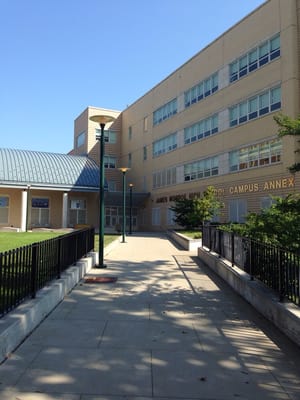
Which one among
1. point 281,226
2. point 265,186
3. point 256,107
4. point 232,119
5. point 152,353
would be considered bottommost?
point 152,353

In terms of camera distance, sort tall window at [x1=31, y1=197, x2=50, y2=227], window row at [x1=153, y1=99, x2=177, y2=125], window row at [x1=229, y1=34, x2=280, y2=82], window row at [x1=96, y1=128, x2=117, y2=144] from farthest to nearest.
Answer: window row at [x1=96, y1=128, x2=117, y2=144] < tall window at [x1=31, y1=197, x2=50, y2=227] < window row at [x1=153, y1=99, x2=177, y2=125] < window row at [x1=229, y1=34, x2=280, y2=82]

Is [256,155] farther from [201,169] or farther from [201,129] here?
[201,129]

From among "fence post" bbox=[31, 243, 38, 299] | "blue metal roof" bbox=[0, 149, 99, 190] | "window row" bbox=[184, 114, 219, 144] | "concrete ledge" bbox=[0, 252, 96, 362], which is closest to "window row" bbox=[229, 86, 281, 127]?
"window row" bbox=[184, 114, 219, 144]

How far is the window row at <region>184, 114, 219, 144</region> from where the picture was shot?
114 ft

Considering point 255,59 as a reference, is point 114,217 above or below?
below

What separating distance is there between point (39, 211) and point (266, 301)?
4212cm

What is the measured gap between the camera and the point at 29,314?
5.54 m

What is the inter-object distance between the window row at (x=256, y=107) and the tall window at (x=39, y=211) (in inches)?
959

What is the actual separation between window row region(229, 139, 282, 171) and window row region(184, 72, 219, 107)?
6978mm

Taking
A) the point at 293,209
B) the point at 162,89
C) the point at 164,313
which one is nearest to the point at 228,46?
the point at 162,89

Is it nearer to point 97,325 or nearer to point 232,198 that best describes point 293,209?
point 97,325

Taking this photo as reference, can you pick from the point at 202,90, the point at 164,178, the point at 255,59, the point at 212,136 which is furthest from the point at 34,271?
the point at 164,178

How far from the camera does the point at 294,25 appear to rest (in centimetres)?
2598

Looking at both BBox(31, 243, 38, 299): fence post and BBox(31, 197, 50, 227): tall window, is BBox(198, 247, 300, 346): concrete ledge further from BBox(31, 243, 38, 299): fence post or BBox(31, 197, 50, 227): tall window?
BBox(31, 197, 50, 227): tall window
